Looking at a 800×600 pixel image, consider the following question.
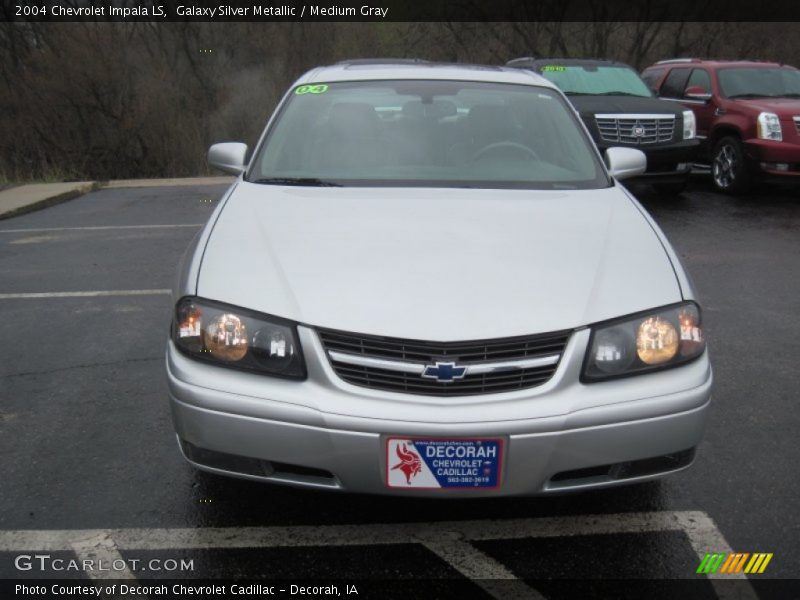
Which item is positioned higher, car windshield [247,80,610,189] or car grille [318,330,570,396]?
car windshield [247,80,610,189]

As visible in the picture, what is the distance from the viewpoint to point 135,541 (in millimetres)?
2727

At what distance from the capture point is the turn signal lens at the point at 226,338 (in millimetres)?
2506

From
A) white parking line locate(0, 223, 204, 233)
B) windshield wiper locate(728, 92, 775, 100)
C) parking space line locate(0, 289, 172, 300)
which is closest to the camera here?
parking space line locate(0, 289, 172, 300)

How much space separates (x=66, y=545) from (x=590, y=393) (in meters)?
1.90

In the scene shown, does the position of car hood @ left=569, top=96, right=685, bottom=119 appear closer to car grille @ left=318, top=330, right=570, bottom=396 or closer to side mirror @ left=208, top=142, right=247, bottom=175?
side mirror @ left=208, top=142, right=247, bottom=175

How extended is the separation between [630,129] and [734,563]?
7917 mm

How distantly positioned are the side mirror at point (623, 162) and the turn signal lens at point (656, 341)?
5.94 ft

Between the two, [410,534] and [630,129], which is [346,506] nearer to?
[410,534]

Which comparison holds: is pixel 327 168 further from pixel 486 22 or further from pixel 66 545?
pixel 486 22

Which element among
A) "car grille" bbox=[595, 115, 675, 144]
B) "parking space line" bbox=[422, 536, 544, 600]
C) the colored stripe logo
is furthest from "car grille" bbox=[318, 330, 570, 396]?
"car grille" bbox=[595, 115, 675, 144]

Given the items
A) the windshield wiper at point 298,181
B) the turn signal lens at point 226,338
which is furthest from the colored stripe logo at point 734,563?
the windshield wiper at point 298,181

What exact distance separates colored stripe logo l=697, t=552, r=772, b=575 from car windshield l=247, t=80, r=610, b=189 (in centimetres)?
173

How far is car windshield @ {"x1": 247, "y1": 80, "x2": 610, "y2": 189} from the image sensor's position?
144 inches

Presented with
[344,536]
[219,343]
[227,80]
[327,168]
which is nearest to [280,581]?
Answer: [344,536]
